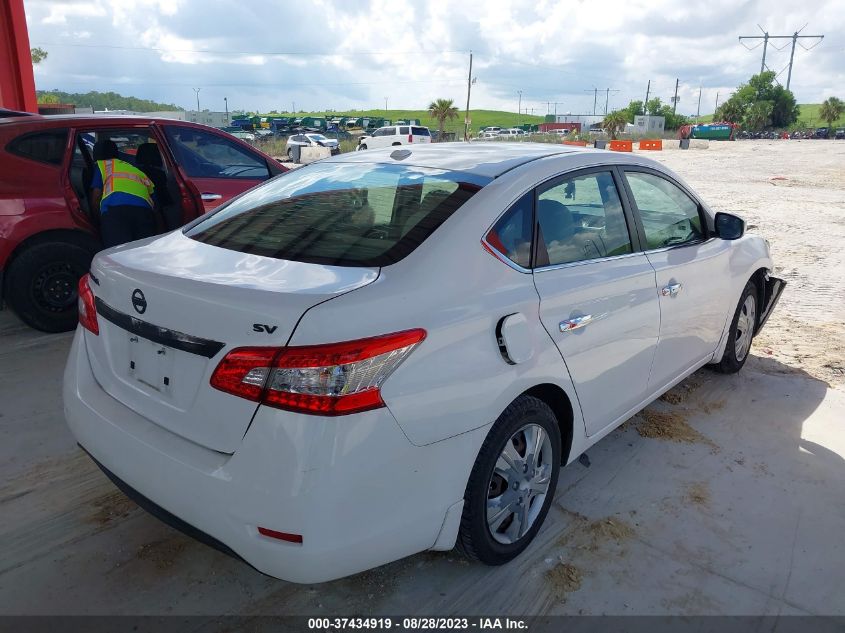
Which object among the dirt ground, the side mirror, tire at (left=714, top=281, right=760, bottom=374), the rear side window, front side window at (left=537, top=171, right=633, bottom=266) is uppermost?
the rear side window

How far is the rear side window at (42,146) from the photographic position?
4.96 m

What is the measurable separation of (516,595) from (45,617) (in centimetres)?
175

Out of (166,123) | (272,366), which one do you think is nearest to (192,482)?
(272,366)

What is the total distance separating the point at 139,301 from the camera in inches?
87.4

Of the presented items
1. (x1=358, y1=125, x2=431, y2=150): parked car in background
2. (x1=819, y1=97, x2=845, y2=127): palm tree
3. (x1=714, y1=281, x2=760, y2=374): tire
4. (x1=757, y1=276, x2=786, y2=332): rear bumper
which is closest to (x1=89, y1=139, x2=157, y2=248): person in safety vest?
(x1=714, y1=281, x2=760, y2=374): tire

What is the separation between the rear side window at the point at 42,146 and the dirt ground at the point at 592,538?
1735 millimetres

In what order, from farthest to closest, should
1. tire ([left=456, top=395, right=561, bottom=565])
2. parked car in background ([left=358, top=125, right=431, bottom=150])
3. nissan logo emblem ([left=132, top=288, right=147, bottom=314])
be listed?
parked car in background ([left=358, top=125, right=431, bottom=150]) → tire ([left=456, top=395, right=561, bottom=565]) → nissan logo emblem ([left=132, top=288, right=147, bottom=314])

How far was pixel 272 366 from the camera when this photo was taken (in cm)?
188

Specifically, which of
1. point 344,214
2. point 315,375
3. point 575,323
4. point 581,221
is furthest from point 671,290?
point 315,375

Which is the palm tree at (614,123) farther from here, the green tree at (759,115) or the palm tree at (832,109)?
the palm tree at (832,109)

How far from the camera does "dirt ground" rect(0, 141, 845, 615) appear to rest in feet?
8.08

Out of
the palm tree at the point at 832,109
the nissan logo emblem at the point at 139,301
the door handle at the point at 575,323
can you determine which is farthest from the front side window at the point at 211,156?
the palm tree at the point at 832,109

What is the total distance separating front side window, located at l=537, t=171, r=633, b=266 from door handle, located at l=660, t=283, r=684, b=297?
0.32 meters

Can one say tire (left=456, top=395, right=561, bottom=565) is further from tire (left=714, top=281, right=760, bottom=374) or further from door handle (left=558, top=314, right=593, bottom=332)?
tire (left=714, top=281, right=760, bottom=374)
